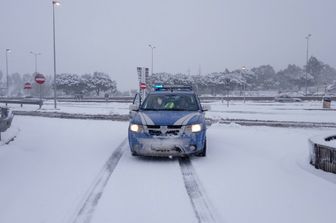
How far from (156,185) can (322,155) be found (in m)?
3.60

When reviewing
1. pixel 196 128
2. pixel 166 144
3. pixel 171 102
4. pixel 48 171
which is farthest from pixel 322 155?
pixel 48 171

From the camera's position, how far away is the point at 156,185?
6.70 metres

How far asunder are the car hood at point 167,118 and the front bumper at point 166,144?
0.33m

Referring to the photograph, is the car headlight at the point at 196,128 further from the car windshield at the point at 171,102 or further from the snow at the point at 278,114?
the snow at the point at 278,114

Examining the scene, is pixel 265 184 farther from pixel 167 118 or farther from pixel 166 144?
pixel 167 118

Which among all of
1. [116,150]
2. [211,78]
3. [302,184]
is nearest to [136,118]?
[116,150]

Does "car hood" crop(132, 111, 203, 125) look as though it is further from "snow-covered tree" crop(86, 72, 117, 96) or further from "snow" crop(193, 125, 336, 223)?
"snow-covered tree" crop(86, 72, 117, 96)

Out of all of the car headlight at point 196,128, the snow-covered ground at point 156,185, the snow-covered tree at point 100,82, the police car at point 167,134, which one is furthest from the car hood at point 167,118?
the snow-covered tree at point 100,82

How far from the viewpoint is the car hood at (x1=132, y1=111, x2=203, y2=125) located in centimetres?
852

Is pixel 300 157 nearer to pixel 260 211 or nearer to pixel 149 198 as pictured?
pixel 260 211

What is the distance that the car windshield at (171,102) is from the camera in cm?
985

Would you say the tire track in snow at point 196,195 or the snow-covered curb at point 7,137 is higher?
the snow-covered curb at point 7,137

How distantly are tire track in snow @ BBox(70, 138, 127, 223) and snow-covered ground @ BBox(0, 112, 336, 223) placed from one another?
20mm

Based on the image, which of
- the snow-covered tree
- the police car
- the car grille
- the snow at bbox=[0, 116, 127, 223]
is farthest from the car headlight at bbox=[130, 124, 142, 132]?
the snow-covered tree
